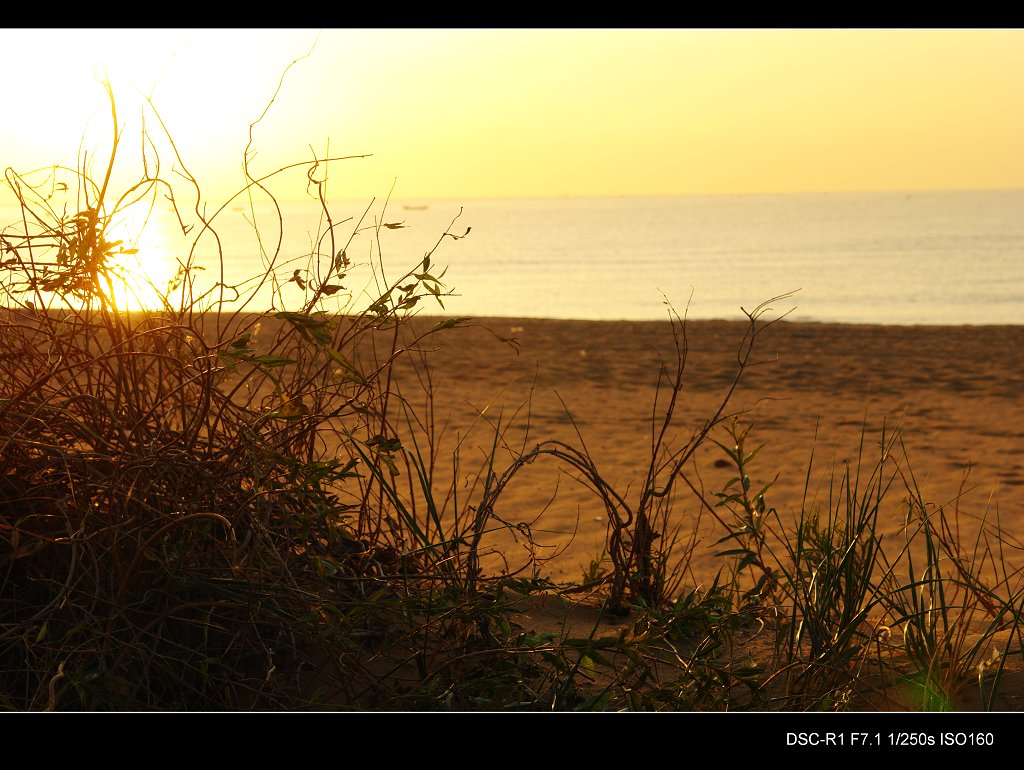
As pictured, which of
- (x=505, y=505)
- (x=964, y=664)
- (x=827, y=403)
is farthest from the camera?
(x=827, y=403)

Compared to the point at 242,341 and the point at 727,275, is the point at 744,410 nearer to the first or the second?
A: the point at 242,341

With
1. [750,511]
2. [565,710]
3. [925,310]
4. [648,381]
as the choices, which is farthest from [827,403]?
[925,310]

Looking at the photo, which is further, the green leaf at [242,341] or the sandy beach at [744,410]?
the sandy beach at [744,410]

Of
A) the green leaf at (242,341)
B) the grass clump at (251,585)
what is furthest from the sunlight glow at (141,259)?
the green leaf at (242,341)

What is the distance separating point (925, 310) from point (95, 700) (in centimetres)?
2788

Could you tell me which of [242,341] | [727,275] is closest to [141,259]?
[242,341]

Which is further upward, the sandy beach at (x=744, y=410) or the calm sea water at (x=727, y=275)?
the calm sea water at (x=727, y=275)

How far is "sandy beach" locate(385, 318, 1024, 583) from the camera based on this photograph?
6.14 meters

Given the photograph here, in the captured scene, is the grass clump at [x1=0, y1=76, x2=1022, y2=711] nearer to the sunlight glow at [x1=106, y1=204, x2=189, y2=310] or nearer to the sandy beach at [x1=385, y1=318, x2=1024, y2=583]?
the sunlight glow at [x1=106, y1=204, x2=189, y2=310]

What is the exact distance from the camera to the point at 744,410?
11.5 feet

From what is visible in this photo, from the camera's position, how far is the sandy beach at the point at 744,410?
614 cm

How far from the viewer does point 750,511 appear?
2.93 metres

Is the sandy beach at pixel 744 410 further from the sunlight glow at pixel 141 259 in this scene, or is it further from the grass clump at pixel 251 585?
the sunlight glow at pixel 141 259
